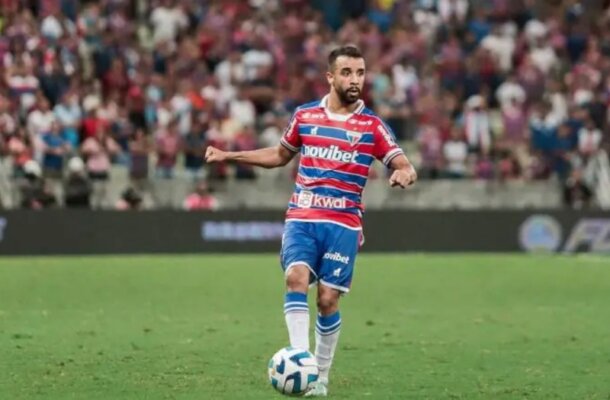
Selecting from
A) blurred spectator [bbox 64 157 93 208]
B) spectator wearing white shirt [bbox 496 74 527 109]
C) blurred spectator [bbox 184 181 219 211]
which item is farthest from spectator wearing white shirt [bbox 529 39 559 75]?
blurred spectator [bbox 64 157 93 208]

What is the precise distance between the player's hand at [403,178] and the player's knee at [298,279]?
898 mm

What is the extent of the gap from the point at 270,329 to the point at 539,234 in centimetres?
1345

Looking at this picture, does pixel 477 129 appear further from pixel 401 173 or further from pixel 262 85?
pixel 401 173

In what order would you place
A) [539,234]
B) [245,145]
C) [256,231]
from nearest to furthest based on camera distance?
[256,231], [245,145], [539,234]

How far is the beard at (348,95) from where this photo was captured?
10.2 metres

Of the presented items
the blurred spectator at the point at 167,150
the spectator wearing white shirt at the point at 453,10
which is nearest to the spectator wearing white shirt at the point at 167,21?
the blurred spectator at the point at 167,150

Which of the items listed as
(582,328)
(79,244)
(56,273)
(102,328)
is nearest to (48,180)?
(79,244)

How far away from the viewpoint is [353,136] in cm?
1036

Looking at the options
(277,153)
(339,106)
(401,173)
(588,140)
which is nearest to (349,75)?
(339,106)

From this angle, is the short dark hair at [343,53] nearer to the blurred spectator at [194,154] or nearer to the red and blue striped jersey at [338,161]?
the red and blue striped jersey at [338,161]

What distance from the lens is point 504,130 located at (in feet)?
95.6

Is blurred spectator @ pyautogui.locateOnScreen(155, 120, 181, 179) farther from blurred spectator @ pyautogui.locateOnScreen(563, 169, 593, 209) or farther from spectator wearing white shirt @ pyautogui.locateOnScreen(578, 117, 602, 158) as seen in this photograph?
spectator wearing white shirt @ pyautogui.locateOnScreen(578, 117, 602, 158)

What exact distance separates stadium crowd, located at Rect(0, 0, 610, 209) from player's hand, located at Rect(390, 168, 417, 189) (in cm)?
1579

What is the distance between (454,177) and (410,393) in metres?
→ 17.7
